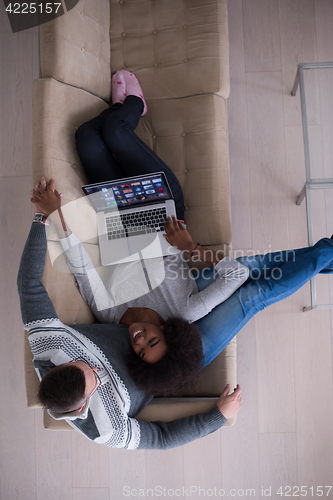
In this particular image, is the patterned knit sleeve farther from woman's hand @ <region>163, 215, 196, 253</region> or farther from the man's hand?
the man's hand

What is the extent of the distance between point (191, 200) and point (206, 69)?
61 centimetres

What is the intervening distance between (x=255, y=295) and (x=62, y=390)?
817mm

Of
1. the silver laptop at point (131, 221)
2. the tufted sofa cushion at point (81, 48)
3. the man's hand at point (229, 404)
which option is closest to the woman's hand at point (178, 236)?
the silver laptop at point (131, 221)

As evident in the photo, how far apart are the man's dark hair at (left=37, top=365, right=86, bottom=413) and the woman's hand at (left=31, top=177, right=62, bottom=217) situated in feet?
2.01

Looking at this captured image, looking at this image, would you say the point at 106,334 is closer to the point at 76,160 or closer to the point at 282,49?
the point at 76,160

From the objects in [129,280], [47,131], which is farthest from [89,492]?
[47,131]

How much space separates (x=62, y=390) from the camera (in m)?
1.02

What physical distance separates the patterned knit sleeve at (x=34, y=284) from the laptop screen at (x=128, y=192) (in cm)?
29

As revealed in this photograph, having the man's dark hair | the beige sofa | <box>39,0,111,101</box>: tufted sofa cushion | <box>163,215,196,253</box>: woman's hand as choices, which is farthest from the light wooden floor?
the man's dark hair

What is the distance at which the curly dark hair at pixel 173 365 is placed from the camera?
4.08 feet

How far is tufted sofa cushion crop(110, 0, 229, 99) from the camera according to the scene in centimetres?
153

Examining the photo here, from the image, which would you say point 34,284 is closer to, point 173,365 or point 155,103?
point 173,365

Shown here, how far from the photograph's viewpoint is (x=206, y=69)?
1.54m

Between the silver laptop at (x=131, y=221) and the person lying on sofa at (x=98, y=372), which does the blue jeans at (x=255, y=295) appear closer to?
the person lying on sofa at (x=98, y=372)
